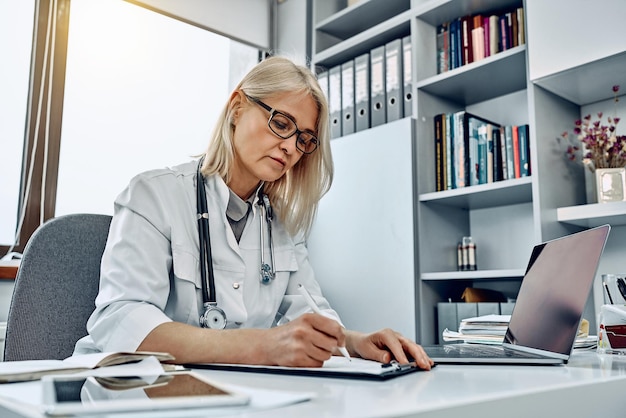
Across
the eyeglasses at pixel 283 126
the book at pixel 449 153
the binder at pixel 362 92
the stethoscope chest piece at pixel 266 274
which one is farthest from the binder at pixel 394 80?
the stethoscope chest piece at pixel 266 274

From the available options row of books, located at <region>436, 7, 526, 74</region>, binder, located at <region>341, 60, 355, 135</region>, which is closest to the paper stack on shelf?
row of books, located at <region>436, 7, 526, 74</region>

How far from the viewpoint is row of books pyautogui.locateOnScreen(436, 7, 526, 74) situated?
2197 millimetres

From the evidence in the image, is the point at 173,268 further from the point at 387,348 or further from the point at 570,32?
the point at 570,32

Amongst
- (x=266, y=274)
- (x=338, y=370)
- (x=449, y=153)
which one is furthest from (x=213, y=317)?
(x=449, y=153)

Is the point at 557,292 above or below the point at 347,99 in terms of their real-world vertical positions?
below

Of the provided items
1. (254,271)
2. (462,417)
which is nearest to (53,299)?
(254,271)

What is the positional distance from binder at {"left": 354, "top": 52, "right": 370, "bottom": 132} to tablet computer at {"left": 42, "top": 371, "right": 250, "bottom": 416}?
2149mm

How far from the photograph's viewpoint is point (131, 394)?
0.46m

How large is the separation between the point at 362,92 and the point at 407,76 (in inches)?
9.8

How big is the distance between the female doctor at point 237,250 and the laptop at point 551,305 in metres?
0.18

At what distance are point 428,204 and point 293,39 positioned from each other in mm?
1292

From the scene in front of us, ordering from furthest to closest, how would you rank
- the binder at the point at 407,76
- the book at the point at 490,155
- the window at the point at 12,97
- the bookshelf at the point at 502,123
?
the binder at the point at 407,76 < the window at the point at 12,97 < the book at the point at 490,155 < the bookshelf at the point at 502,123

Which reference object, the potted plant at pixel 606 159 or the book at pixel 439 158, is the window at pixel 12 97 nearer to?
the book at pixel 439 158

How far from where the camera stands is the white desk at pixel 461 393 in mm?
442
